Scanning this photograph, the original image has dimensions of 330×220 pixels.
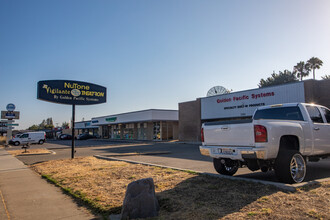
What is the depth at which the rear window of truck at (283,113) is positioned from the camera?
291 inches

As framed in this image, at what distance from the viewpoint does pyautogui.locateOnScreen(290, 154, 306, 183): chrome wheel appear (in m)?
6.25

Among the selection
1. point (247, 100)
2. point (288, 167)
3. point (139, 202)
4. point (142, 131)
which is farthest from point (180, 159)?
point (142, 131)

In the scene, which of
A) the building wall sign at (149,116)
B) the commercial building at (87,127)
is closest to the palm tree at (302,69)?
the building wall sign at (149,116)

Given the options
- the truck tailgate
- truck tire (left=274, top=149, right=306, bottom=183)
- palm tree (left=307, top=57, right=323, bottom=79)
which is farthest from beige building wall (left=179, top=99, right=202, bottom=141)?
palm tree (left=307, top=57, right=323, bottom=79)

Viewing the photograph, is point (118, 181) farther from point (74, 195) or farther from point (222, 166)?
point (222, 166)

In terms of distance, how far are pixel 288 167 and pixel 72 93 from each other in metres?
12.8

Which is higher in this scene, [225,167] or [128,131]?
[128,131]

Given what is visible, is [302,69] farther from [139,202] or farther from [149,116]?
[139,202]

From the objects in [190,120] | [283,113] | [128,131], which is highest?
[190,120]

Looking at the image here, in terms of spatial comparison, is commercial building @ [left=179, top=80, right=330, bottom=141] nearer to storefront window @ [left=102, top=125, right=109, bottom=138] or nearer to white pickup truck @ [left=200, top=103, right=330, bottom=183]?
white pickup truck @ [left=200, top=103, right=330, bottom=183]

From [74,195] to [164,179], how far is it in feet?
8.00

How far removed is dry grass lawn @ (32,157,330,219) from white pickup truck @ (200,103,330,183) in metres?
0.61

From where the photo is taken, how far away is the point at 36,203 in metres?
5.72

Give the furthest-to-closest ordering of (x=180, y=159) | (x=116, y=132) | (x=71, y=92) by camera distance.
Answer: (x=116, y=132) → (x=71, y=92) → (x=180, y=159)
